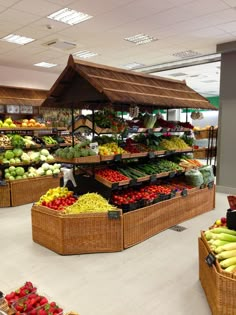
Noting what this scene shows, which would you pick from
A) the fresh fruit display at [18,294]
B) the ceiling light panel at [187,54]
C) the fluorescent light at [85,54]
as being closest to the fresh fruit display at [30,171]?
the fluorescent light at [85,54]

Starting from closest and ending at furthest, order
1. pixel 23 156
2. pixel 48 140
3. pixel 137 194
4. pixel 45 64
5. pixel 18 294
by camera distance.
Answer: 1. pixel 18 294
2. pixel 137 194
3. pixel 23 156
4. pixel 48 140
5. pixel 45 64

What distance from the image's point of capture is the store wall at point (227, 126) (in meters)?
A: 6.96

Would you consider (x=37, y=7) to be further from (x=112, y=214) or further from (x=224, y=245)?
(x=224, y=245)

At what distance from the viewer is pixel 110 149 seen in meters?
4.26

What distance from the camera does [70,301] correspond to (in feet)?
9.08

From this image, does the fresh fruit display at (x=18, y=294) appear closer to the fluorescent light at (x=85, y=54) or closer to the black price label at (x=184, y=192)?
the black price label at (x=184, y=192)

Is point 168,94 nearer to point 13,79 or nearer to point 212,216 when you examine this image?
point 212,216

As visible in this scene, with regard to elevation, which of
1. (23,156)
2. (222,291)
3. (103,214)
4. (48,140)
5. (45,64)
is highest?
Result: (45,64)

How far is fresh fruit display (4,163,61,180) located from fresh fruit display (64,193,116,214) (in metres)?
2.73

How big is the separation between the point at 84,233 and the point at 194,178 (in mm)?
2454

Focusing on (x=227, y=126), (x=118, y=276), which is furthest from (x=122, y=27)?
(x=118, y=276)

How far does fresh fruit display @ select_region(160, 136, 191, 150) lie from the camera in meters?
5.35

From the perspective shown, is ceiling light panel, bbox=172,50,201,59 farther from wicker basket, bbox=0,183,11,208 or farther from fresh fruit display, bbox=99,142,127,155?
wicker basket, bbox=0,183,11,208

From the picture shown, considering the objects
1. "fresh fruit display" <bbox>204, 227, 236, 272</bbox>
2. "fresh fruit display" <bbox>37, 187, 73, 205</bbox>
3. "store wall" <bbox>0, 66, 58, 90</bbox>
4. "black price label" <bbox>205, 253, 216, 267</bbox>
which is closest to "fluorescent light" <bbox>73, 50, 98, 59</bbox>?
"store wall" <bbox>0, 66, 58, 90</bbox>
